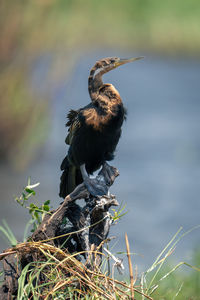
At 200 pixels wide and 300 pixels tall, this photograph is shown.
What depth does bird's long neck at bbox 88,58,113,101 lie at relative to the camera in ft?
8.37

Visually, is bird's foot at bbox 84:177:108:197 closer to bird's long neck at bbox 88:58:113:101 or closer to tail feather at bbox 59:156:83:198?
tail feather at bbox 59:156:83:198

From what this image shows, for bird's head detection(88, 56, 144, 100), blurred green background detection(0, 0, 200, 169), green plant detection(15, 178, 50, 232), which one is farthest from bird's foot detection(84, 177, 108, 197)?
blurred green background detection(0, 0, 200, 169)

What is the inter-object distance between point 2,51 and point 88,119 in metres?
3.03

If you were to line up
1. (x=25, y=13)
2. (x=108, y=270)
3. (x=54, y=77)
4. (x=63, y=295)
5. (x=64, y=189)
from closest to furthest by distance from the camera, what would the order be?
(x=63, y=295) < (x=108, y=270) < (x=64, y=189) < (x=25, y=13) < (x=54, y=77)

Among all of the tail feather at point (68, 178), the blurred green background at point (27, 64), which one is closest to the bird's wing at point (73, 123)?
the tail feather at point (68, 178)

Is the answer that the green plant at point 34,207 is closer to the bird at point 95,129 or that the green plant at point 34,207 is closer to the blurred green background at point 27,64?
the bird at point 95,129

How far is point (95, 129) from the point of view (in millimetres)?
2617

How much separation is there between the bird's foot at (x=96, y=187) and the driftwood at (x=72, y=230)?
3 cm

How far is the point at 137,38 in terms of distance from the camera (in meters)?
10.7

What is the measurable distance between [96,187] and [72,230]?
0.88 ft

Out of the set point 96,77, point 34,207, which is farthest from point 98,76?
point 34,207

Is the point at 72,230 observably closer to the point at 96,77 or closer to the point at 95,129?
the point at 95,129

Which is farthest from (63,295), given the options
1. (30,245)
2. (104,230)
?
(104,230)

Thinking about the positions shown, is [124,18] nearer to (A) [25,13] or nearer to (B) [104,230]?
(A) [25,13]
